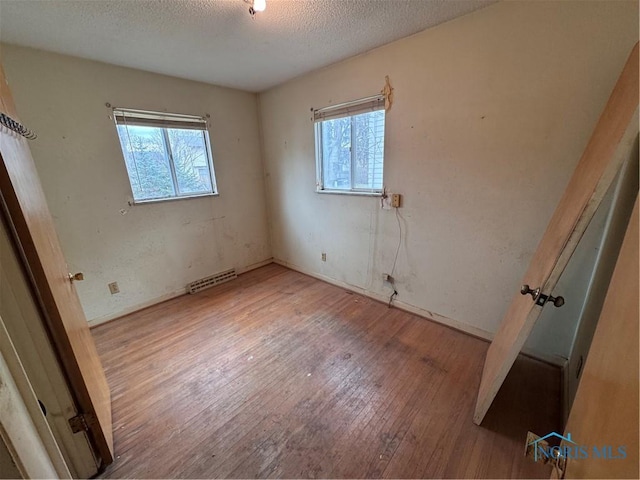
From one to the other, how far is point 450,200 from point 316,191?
1.50 m

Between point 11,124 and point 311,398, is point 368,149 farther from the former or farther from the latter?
point 11,124

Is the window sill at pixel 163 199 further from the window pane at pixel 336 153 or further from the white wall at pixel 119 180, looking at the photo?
the window pane at pixel 336 153

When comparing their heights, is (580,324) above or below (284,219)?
below

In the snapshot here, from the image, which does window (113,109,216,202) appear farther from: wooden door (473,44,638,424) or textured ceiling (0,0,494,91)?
wooden door (473,44,638,424)

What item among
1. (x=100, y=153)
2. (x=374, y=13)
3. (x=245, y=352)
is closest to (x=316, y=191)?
(x=374, y=13)

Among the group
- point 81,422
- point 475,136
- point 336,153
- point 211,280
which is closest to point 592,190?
point 475,136

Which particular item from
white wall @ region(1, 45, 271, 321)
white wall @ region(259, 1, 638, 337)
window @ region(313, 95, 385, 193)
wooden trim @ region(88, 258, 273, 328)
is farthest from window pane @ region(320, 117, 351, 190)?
wooden trim @ region(88, 258, 273, 328)

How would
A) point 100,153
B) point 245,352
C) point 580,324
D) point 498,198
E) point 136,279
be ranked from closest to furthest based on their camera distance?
point 580,324
point 498,198
point 245,352
point 100,153
point 136,279

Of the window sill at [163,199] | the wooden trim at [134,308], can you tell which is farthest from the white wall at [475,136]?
the wooden trim at [134,308]

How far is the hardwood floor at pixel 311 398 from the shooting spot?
49.0 inches

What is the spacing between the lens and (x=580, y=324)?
5.18 ft

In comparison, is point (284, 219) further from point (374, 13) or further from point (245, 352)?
point (374, 13)

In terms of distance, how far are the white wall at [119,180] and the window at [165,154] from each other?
81mm

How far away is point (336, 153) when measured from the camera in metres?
2.77
